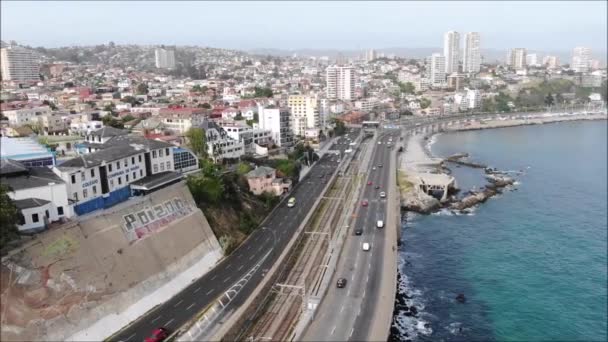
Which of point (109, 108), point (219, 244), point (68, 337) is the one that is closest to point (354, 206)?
point (219, 244)

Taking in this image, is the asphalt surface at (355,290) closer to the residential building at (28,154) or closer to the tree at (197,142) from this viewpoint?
the tree at (197,142)

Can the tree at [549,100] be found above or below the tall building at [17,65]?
below

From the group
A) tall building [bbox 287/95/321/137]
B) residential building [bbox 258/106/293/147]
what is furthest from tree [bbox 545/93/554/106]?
residential building [bbox 258/106/293/147]

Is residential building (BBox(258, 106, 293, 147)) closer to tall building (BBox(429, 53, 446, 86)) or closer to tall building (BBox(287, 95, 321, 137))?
tall building (BBox(287, 95, 321, 137))

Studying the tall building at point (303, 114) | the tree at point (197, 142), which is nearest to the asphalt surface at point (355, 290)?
the tree at point (197, 142)

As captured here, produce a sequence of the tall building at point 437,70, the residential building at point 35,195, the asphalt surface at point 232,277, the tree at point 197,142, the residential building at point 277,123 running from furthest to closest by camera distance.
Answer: the tall building at point 437,70, the residential building at point 277,123, the tree at point 197,142, the residential building at point 35,195, the asphalt surface at point 232,277

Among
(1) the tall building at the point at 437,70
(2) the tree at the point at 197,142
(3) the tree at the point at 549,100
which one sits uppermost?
(1) the tall building at the point at 437,70
